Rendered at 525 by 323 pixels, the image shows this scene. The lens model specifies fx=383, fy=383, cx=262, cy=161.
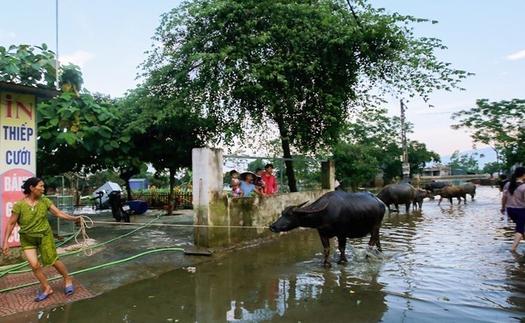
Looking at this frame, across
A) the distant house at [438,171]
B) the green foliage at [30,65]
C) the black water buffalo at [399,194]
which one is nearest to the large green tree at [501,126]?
the black water buffalo at [399,194]

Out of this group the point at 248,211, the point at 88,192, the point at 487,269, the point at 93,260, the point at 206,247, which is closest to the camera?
the point at 487,269

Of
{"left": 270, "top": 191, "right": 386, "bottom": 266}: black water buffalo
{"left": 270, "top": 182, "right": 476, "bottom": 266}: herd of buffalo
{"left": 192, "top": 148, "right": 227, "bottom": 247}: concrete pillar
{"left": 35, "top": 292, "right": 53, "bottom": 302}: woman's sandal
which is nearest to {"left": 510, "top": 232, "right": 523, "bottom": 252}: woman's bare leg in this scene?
{"left": 270, "top": 182, "right": 476, "bottom": 266}: herd of buffalo

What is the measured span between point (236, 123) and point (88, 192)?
106 ft

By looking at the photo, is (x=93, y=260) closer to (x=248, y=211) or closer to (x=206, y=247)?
(x=206, y=247)

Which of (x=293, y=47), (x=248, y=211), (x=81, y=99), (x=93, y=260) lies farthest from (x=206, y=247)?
(x=293, y=47)

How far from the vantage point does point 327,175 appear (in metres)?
13.1

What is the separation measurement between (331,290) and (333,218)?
1781 millimetres

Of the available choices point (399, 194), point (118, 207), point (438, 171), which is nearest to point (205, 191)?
point (118, 207)

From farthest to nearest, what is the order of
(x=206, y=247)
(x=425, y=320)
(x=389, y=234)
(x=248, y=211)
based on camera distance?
1. (x=389, y=234)
2. (x=248, y=211)
3. (x=206, y=247)
4. (x=425, y=320)

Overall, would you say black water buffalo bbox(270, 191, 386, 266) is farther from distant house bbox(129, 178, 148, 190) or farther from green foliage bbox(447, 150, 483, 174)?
green foliage bbox(447, 150, 483, 174)

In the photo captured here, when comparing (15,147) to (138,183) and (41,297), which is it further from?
(138,183)

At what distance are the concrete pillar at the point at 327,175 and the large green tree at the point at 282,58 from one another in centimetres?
135

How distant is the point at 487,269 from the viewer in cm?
638

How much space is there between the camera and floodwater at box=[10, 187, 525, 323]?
178 inches
